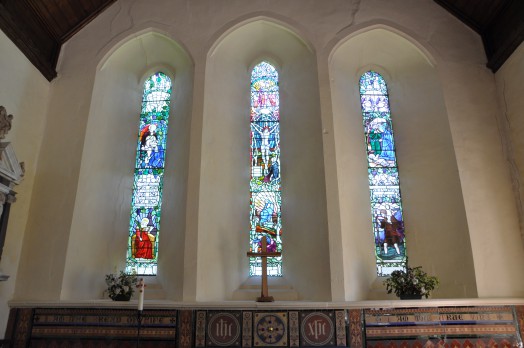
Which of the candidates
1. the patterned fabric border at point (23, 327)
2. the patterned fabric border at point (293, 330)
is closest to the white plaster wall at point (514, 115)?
the patterned fabric border at point (293, 330)

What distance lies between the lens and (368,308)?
481 centimetres

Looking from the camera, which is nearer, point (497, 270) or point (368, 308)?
point (368, 308)

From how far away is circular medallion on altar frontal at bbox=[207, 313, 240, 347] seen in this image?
4.73 metres

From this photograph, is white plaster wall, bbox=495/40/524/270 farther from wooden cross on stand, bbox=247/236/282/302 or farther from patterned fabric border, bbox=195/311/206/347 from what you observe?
patterned fabric border, bbox=195/311/206/347

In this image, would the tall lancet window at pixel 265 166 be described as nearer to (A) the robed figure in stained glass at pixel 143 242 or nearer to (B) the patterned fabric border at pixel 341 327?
(B) the patterned fabric border at pixel 341 327

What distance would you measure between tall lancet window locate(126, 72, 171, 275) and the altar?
1.15 meters

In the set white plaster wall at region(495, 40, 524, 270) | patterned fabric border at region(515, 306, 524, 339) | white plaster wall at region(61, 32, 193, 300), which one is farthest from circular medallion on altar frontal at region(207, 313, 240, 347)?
white plaster wall at region(495, 40, 524, 270)

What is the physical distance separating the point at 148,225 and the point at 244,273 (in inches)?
59.8

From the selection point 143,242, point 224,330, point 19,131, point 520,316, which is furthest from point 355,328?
point 19,131

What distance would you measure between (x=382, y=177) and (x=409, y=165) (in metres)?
0.42

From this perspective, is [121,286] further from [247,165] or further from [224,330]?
[247,165]

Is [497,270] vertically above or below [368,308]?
above

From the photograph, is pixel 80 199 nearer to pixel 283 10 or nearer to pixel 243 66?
pixel 243 66

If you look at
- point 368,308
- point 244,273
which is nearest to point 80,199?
point 244,273
